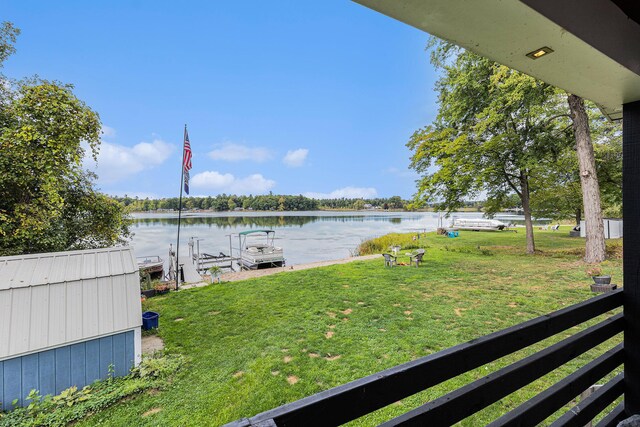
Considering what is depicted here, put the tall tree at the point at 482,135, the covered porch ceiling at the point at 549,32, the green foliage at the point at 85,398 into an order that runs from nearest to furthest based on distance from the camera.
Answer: the covered porch ceiling at the point at 549,32
the green foliage at the point at 85,398
the tall tree at the point at 482,135

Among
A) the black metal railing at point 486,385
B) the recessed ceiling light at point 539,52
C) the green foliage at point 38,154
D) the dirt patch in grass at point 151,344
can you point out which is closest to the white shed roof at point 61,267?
the dirt patch in grass at point 151,344

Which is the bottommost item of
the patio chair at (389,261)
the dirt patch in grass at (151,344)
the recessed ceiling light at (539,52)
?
the dirt patch in grass at (151,344)

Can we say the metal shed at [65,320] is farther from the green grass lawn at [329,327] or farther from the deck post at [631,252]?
the deck post at [631,252]

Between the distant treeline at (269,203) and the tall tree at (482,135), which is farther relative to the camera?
the distant treeline at (269,203)

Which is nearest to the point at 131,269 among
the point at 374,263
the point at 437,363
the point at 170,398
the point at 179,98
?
the point at 170,398

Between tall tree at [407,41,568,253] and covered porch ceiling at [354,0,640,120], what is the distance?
843 centimetres

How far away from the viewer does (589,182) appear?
7547 millimetres

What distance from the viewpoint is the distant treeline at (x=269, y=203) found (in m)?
33.6

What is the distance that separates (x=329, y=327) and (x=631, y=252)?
378 centimetres

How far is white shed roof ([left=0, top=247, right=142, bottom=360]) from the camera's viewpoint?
3.06 m

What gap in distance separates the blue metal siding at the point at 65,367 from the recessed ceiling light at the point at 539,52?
4729 mm

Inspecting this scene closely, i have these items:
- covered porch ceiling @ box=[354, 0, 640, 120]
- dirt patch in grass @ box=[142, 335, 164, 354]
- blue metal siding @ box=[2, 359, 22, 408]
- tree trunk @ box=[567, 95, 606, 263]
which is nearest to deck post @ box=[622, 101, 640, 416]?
covered porch ceiling @ box=[354, 0, 640, 120]

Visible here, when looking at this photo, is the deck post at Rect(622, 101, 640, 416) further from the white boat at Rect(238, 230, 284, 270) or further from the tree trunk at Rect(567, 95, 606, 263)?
the white boat at Rect(238, 230, 284, 270)

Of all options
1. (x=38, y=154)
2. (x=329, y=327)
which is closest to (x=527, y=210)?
(x=329, y=327)
